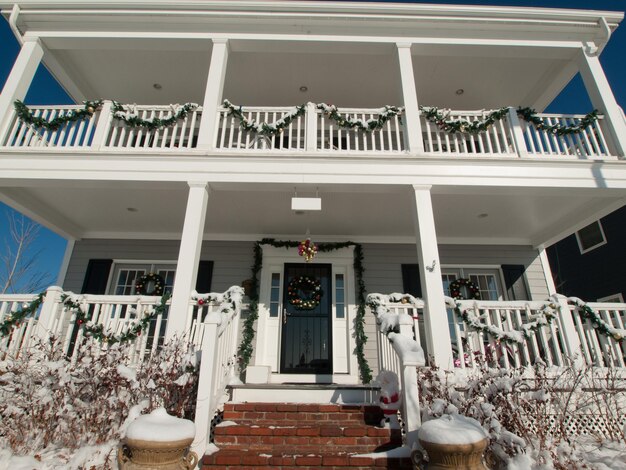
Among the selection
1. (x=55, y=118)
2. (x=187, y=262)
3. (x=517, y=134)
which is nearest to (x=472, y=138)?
(x=517, y=134)

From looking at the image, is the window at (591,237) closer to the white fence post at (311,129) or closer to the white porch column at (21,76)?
the white fence post at (311,129)

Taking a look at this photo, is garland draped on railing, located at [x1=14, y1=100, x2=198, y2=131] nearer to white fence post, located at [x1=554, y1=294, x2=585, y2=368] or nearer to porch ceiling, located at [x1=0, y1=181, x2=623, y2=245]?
porch ceiling, located at [x1=0, y1=181, x2=623, y2=245]

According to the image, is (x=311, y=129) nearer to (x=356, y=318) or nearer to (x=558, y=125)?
(x=356, y=318)

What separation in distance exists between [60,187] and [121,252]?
2074 mm

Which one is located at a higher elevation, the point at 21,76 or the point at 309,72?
the point at 309,72

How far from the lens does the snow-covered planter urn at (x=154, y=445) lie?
2.64m

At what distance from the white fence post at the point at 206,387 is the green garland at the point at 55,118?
427 cm

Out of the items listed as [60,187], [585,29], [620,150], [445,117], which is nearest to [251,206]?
[60,187]

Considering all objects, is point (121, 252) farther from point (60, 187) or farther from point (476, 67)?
point (476, 67)

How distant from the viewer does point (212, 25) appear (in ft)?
20.0

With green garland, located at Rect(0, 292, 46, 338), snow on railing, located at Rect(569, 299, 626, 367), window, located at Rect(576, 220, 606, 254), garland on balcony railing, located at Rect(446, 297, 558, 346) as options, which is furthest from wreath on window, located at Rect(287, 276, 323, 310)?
window, located at Rect(576, 220, 606, 254)

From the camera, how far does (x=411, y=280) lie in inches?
283

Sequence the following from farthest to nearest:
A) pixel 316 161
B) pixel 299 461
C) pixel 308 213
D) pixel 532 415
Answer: pixel 308 213 → pixel 316 161 → pixel 532 415 → pixel 299 461

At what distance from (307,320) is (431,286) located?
9.89 ft
